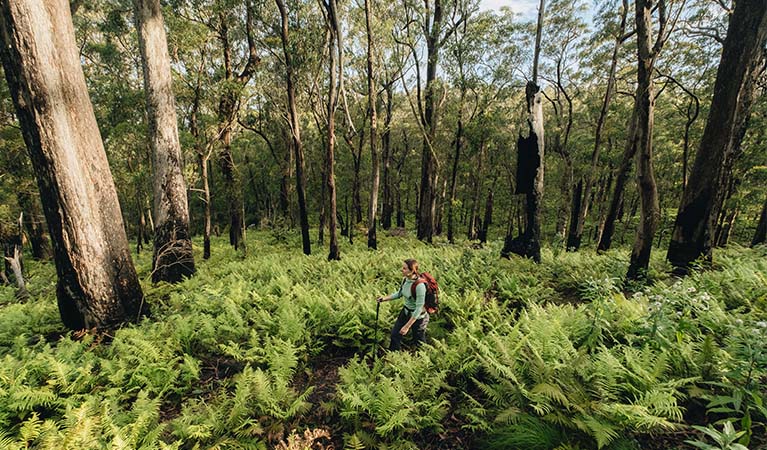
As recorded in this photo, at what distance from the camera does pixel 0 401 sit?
3705mm

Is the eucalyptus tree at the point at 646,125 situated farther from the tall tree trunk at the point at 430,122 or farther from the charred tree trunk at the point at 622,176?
the tall tree trunk at the point at 430,122

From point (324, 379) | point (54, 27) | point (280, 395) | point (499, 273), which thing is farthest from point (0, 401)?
point (499, 273)

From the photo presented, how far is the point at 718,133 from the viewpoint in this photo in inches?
270

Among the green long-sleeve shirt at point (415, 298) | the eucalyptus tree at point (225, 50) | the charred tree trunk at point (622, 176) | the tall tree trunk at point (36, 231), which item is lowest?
the tall tree trunk at point (36, 231)

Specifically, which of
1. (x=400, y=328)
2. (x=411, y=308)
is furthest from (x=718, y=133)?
(x=400, y=328)

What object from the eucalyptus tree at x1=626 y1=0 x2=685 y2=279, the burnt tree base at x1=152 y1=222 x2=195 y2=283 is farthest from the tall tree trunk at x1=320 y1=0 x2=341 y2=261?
the eucalyptus tree at x1=626 y1=0 x2=685 y2=279

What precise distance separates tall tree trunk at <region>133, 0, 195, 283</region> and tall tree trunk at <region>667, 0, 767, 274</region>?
12626 mm

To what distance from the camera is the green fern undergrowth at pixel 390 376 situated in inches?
117

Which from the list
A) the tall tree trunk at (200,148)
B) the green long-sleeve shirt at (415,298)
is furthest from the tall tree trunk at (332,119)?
the green long-sleeve shirt at (415,298)

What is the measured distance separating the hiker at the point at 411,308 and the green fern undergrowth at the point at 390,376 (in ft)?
1.51

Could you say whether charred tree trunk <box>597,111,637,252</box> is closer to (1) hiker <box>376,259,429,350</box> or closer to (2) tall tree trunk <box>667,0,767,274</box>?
(2) tall tree trunk <box>667,0,767,274</box>

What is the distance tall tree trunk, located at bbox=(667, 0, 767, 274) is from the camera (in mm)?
6473

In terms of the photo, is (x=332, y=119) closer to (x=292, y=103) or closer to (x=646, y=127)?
(x=292, y=103)

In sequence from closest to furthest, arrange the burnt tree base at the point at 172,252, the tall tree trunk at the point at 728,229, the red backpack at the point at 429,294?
the red backpack at the point at 429,294 < the burnt tree base at the point at 172,252 < the tall tree trunk at the point at 728,229
